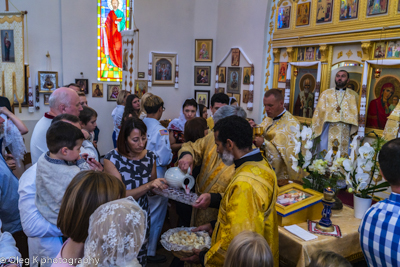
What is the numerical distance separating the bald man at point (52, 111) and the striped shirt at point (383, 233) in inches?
124

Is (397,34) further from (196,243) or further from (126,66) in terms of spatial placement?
(126,66)

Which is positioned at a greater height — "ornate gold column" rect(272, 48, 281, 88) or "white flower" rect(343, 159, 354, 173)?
"ornate gold column" rect(272, 48, 281, 88)

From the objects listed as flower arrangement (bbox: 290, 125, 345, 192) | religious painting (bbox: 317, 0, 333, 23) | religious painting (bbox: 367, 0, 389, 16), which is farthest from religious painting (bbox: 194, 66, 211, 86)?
flower arrangement (bbox: 290, 125, 345, 192)

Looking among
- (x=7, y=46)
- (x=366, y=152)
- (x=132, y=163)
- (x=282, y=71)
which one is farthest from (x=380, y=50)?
(x=7, y=46)

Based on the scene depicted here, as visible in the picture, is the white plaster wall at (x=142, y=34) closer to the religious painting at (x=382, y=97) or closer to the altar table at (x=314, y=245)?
the religious painting at (x=382, y=97)

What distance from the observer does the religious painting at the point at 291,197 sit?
9.38 ft

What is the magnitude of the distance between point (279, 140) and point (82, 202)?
3.34 metres

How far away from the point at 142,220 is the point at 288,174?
3.34m

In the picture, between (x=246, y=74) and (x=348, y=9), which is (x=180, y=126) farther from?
(x=348, y=9)

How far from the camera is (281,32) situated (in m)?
7.98

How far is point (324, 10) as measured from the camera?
694 centimetres

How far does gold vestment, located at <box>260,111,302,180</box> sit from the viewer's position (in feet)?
14.6

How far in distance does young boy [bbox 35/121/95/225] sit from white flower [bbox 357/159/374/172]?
2362 millimetres

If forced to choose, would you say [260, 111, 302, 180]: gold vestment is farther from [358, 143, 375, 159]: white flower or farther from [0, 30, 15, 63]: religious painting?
[0, 30, 15, 63]: religious painting
